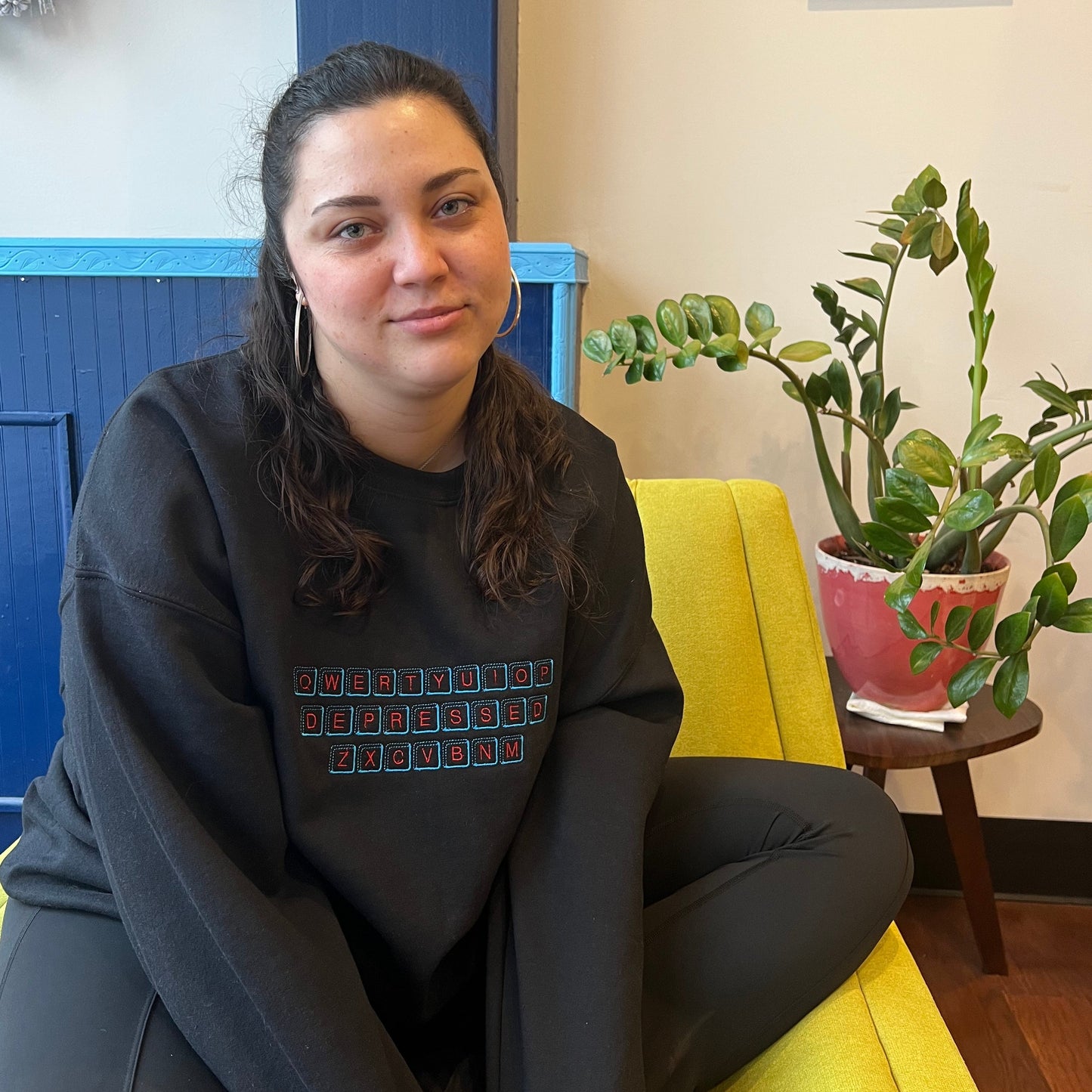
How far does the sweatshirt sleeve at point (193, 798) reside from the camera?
77cm

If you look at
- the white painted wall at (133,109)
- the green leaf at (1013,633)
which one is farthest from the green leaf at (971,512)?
the white painted wall at (133,109)

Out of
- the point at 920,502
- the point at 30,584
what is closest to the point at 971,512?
the point at 920,502

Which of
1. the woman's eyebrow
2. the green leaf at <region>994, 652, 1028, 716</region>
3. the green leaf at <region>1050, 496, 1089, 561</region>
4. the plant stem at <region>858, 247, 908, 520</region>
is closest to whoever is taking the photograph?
the woman's eyebrow

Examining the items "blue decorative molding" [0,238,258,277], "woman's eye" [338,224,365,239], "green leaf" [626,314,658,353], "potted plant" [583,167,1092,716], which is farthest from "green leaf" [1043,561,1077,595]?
"blue decorative molding" [0,238,258,277]

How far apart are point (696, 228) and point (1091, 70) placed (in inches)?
25.0

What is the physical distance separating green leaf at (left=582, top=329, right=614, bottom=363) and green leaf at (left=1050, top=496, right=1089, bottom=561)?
0.60 metres

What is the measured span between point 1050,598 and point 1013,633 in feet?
0.19

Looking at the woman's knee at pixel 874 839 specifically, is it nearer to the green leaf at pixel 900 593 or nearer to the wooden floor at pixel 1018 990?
the green leaf at pixel 900 593

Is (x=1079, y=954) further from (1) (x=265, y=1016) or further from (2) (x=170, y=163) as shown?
(2) (x=170, y=163)

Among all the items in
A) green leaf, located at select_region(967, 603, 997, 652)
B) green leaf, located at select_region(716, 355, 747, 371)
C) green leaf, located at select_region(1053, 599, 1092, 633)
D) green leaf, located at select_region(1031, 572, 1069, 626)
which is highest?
green leaf, located at select_region(716, 355, 747, 371)

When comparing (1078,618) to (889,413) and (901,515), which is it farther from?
(889,413)

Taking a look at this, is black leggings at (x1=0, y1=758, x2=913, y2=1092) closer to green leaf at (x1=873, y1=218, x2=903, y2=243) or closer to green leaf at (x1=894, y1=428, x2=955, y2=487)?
green leaf at (x1=894, y1=428, x2=955, y2=487)

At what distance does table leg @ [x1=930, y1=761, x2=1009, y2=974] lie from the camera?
1582mm

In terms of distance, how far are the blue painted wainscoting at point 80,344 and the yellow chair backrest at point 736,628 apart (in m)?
0.34
